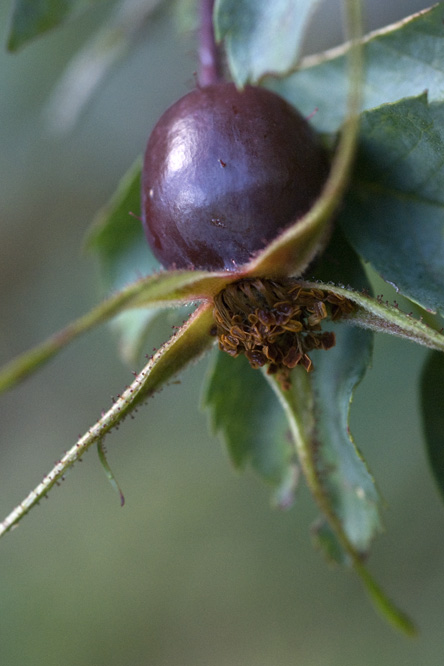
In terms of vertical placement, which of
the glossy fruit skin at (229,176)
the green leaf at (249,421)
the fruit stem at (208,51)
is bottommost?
the green leaf at (249,421)

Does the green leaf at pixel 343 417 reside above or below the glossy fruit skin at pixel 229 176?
below

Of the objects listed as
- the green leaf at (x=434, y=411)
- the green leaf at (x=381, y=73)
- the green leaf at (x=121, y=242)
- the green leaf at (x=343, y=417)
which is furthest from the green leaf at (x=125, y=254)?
the green leaf at (x=434, y=411)

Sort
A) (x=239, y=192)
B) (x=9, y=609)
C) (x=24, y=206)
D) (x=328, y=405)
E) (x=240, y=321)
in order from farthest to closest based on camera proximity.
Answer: (x=24, y=206), (x=9, y=609), (x=328, y=405), (x=240, y=321), (x=239, y=192)

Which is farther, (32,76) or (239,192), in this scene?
(32,76)

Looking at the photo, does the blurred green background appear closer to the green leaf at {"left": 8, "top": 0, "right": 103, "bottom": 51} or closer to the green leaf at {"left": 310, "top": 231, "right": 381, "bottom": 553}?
the green leaf at {"left": 310, "top": 231, "right": 381, "bottom": 553}

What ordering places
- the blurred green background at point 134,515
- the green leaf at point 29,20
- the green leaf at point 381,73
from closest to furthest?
1. the green leaf at point 381,73
2. the green leaf at point 29,20
3. the blurred green background at point 134,515

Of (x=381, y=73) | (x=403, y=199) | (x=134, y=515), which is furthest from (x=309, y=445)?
(x=134, y=515)

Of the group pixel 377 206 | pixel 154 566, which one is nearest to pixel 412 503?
pixel 154 566

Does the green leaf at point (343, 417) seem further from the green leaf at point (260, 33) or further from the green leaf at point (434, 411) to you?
the green leaf at point (260, 33)

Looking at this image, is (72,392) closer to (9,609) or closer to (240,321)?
(9,609)
